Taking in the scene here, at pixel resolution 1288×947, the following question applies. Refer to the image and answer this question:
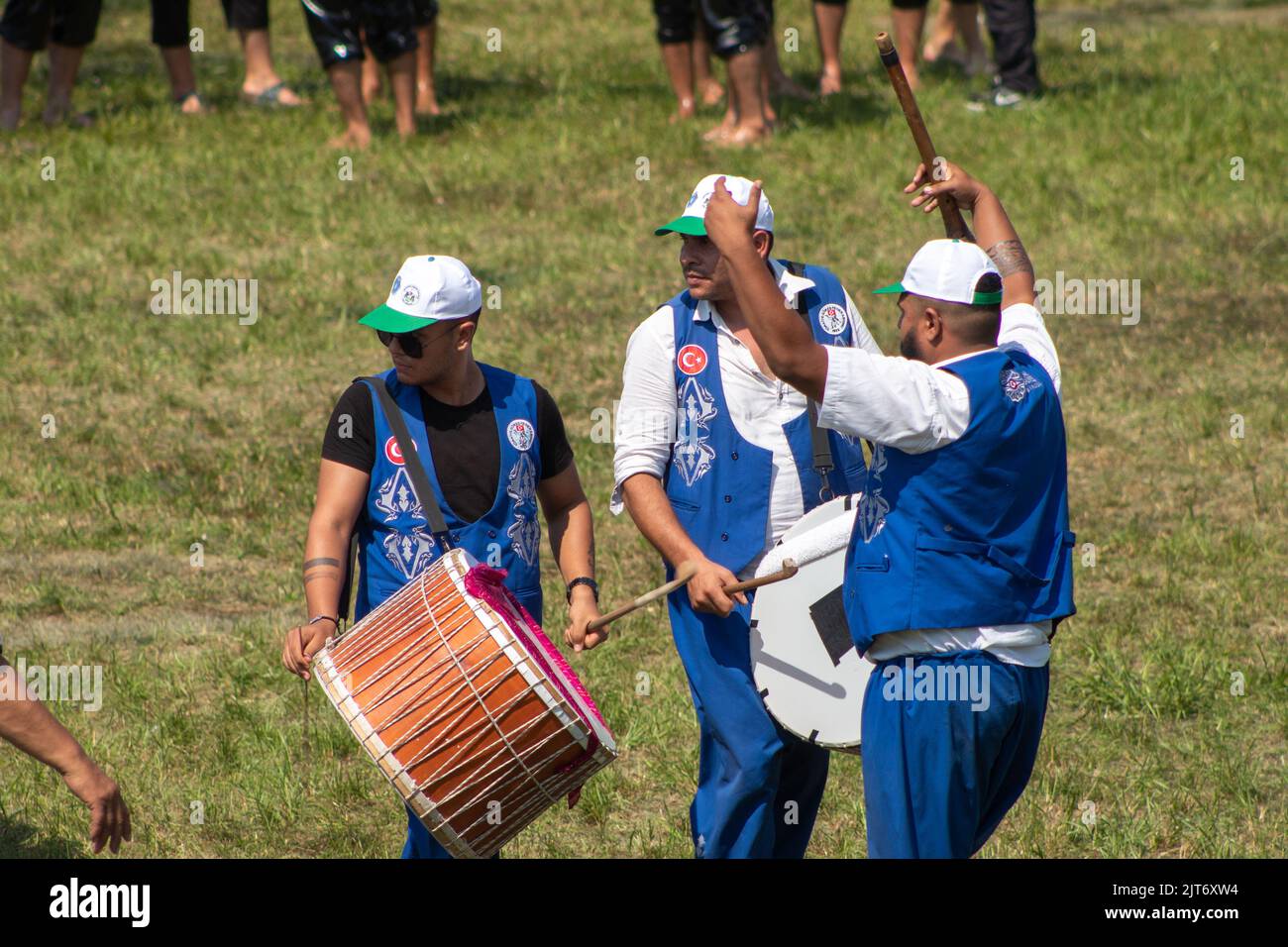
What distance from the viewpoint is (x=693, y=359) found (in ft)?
16.3

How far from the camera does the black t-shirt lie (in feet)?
15.7

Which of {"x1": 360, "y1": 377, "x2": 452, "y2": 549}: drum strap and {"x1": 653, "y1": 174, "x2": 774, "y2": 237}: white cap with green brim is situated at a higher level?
{"x1": 653, "y1": 174, "x2": 774, "y2": 237}: white cap with green brim

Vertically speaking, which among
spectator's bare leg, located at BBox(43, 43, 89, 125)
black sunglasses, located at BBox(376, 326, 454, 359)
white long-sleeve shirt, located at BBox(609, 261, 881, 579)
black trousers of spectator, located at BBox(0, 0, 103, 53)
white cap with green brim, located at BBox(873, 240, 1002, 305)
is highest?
white cap with green brim, located at BBox(873, 240, 1002, 305)

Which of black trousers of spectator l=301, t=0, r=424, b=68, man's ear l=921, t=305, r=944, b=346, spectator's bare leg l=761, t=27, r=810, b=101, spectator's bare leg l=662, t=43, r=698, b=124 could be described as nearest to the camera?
man's ear l=921, t=305, r=944, b=346

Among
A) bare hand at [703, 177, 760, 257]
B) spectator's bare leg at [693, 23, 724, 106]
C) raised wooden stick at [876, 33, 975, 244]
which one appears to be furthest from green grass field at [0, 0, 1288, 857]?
bare hand at [703, 177, 760, 257]

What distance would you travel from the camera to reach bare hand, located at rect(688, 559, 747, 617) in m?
4.67

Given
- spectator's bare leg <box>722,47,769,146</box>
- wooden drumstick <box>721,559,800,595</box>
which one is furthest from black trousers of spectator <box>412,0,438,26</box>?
wooden drumstick <box>721,559,800,595</box>

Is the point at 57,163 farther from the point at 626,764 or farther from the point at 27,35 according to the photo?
the point at 626,764

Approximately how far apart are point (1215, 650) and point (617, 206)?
20.2 ft

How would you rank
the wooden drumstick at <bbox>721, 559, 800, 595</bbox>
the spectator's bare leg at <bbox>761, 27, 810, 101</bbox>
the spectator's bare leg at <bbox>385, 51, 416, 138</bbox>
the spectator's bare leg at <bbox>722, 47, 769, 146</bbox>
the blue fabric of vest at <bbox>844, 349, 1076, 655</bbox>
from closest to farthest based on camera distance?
the blue fabric of vest at <bbox>844, 349, 1076, 655</bbox> < the wooden drumstick at <bbox>721, 559, 800, 595</bbox> < the spectator's bare leg at <bbox>722, 47, 769, 146</bbox> < the spectator's bare leg at <bbox>385, 51, 416, 138</bbox> < the spectator's bare leg at <bbox>761, 27, 810, 101</bbox>

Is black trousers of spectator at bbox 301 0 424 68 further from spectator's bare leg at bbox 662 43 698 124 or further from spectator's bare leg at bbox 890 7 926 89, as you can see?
spectator's bare leg at bbox 890 7 926 89

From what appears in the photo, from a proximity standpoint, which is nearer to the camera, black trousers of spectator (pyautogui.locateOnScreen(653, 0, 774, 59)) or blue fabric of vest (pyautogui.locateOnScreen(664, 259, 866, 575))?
blue fabric of vest (pyautogui.locateOnScreen(664, 259, 866, 575))

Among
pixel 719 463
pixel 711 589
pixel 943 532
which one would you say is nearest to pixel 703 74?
pixel 719 463

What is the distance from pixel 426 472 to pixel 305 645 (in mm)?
552
